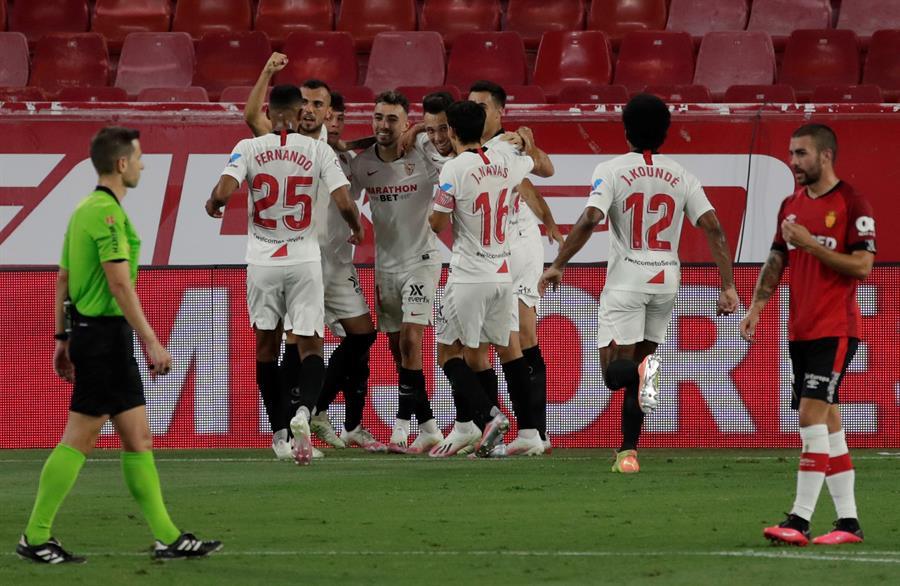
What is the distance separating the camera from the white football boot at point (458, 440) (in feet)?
37.1

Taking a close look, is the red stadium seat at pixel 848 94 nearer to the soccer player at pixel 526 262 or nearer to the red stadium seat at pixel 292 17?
the soccer player at pixel 526 262

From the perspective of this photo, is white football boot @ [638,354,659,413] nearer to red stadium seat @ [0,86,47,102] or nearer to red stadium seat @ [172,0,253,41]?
red stadium seat @ [0,86,47,102]

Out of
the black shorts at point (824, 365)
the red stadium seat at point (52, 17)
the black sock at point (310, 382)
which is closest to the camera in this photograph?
the black shorts at point (824, 365)

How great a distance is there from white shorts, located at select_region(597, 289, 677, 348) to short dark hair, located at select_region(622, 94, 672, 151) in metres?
0.96

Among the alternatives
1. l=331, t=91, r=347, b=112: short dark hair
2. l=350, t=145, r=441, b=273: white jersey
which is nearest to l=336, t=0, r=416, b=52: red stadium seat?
l=331, t=91, r=347, b=112: short dark hair

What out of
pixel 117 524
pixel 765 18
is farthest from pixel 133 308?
pixel 765 18

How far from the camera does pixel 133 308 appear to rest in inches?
258

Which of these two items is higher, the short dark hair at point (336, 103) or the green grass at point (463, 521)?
the short dark hair at point (336, 103)

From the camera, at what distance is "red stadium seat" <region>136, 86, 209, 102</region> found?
14852 mm

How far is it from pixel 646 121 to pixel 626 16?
287 inches

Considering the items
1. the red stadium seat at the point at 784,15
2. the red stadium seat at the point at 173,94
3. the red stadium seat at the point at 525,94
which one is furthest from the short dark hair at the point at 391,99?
the red stadium seat at the point at 784,15

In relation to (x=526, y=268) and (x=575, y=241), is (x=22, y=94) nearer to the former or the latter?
(x=526, y=268)

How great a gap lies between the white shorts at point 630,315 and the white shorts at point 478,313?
2.49ft

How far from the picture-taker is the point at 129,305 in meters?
6.55
